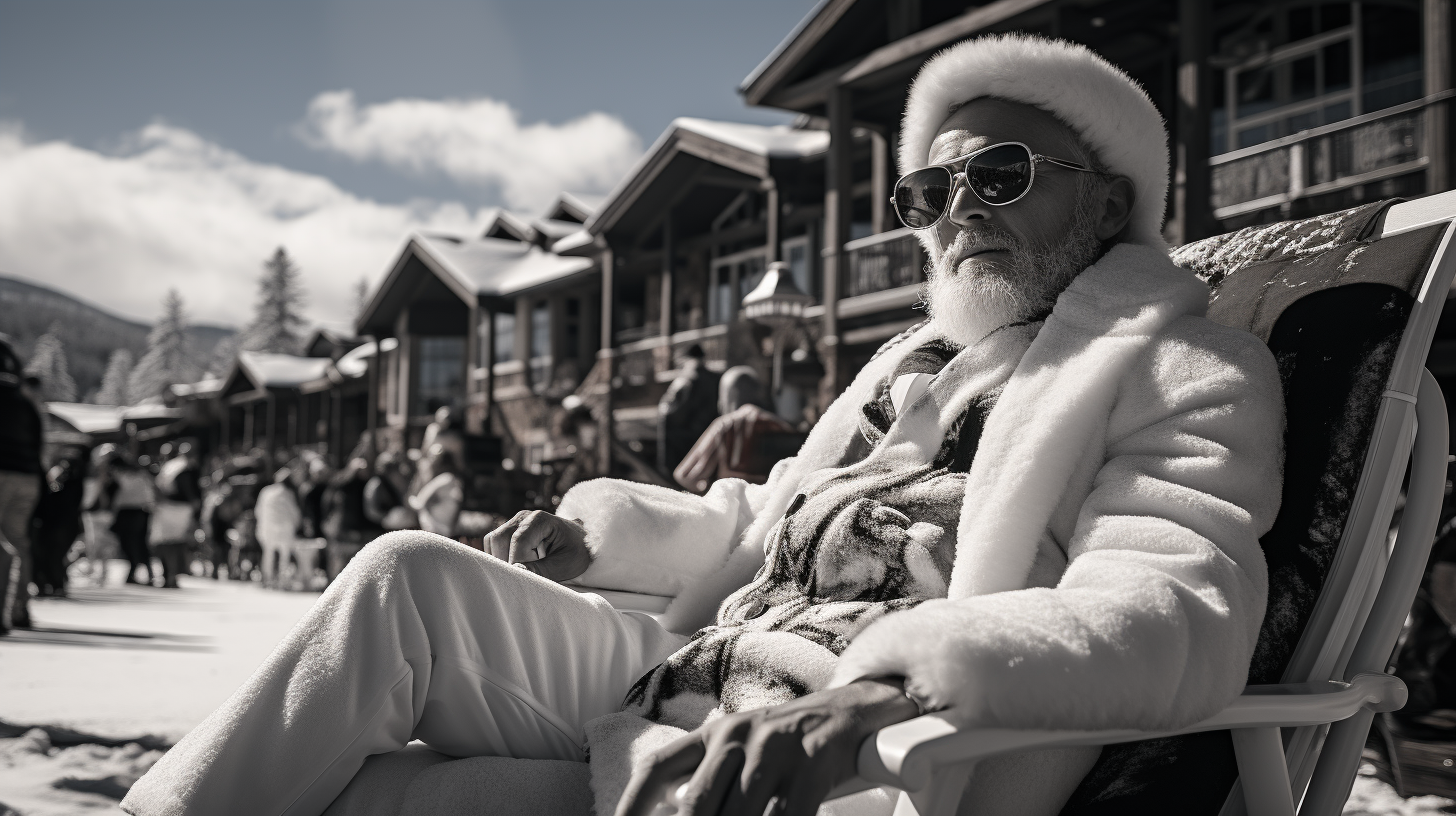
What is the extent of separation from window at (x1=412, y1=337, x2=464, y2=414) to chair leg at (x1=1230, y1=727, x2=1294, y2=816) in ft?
96.0

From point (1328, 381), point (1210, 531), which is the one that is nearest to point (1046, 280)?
point (1328, 381)

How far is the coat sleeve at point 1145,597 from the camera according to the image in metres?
1.24

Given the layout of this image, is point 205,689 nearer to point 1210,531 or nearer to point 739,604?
point 739,604

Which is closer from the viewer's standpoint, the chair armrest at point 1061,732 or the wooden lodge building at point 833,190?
the chair armrest at point 1061,732

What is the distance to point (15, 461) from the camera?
308 inches

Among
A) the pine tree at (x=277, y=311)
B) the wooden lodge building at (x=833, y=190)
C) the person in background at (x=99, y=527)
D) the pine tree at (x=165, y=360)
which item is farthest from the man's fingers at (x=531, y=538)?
the pine tree at (x=165, y=360)

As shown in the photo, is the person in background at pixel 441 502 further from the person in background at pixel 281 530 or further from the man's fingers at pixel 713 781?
the man's fingers at pixel 713 781

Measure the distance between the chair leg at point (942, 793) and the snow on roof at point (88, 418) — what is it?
181ft

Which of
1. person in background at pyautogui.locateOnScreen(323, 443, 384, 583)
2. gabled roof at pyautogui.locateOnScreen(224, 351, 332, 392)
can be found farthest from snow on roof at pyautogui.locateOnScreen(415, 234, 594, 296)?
gabled roof at pyautogui.locateOnScreen(224, 351, 332, 392)

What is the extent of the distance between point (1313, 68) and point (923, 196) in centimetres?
1386

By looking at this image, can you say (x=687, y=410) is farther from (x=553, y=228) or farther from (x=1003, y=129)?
(x=553, y=228)

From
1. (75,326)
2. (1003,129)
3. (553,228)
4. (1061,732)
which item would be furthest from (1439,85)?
(75,326)

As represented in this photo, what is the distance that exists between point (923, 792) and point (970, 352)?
103cm

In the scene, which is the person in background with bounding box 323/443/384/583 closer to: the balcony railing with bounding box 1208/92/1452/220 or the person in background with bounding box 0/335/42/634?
the person in background with bounding box 0/335/42/634
